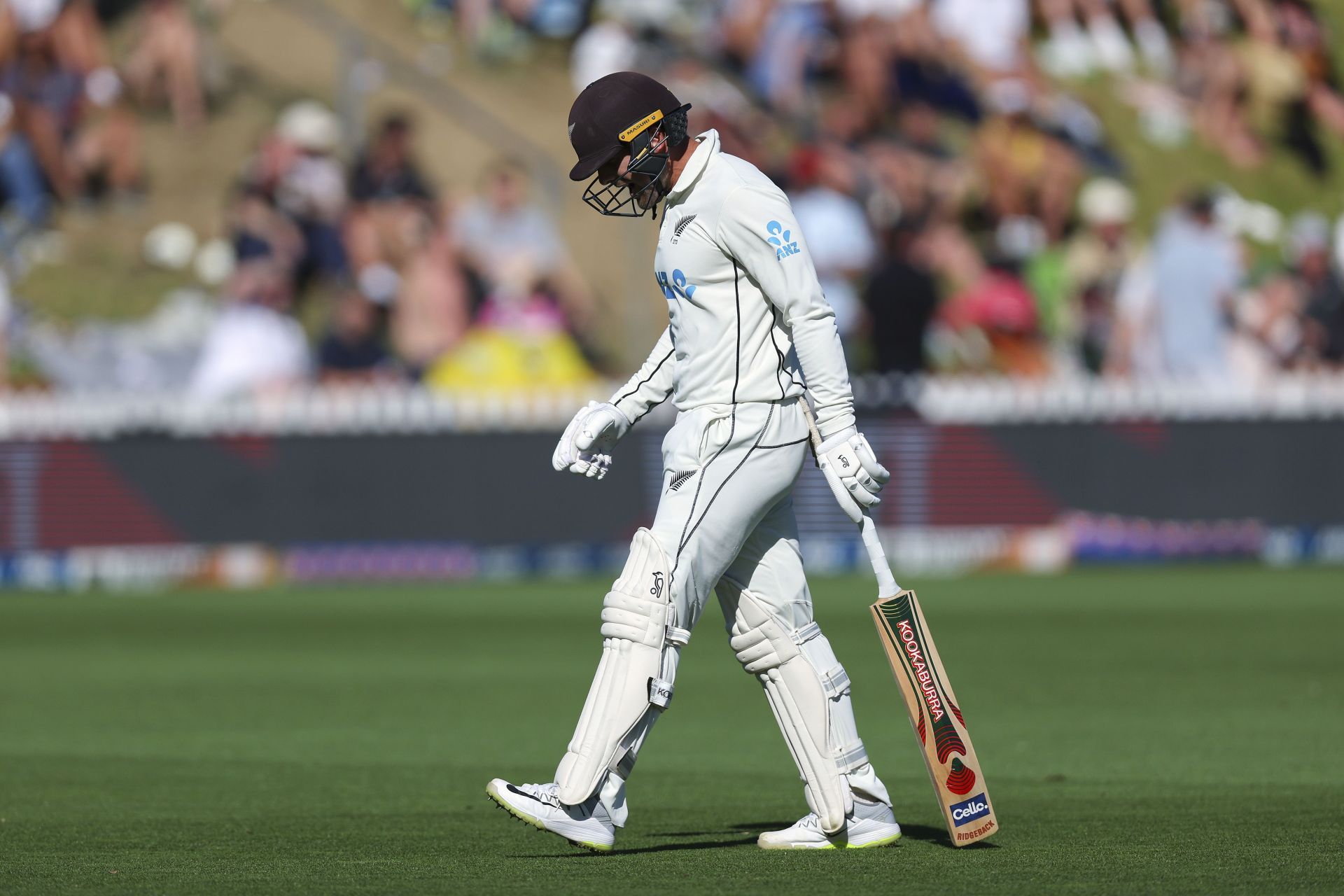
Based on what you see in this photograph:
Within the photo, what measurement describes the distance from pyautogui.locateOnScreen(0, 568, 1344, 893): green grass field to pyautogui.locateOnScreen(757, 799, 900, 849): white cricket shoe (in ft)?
0.30

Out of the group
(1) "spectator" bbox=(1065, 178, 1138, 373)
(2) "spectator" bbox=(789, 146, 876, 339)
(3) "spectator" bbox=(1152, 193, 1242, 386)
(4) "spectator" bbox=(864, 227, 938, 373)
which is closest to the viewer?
A: (4) "spectator" bbox=(864, 227, 938, 373)

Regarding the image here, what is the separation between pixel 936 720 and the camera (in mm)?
5781

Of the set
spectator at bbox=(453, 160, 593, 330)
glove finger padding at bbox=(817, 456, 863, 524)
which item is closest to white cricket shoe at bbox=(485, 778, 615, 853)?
glove finger padding at bbox=(817, 456, 863, 524)

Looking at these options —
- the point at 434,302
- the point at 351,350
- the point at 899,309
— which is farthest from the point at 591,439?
the point at 434,302

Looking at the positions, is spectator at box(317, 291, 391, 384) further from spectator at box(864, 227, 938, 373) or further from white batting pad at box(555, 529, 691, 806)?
white batting pad at box(555, 529, 691, 806)

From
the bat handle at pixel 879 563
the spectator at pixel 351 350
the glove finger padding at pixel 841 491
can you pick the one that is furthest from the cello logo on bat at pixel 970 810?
the spectator at pixel 351 350

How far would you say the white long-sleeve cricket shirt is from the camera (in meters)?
5.57

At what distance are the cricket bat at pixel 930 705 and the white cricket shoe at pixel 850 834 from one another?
0.58 ft

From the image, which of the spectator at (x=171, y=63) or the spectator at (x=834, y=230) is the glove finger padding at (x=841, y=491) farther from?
the spectator at (x=171, y=63)

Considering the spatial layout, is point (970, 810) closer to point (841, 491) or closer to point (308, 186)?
point (841, 491)

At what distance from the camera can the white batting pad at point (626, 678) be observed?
5590 millimetres

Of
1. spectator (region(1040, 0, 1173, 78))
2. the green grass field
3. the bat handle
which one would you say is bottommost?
the green grass field

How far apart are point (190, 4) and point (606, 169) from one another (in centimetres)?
1438

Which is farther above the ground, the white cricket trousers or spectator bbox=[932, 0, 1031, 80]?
spectator bbox=[932, 0, 1031, 80]
